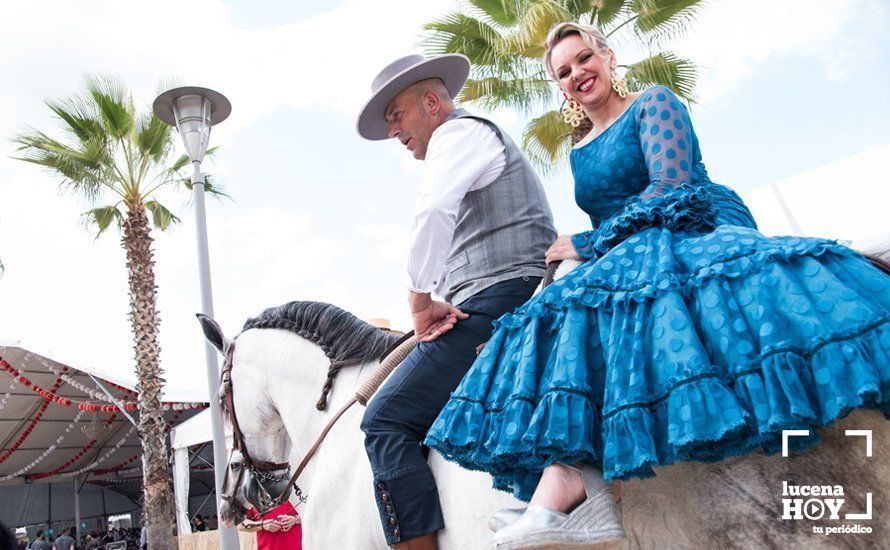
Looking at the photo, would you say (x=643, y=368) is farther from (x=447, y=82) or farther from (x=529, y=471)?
(x=447, y=82)

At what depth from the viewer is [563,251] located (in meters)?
2.28

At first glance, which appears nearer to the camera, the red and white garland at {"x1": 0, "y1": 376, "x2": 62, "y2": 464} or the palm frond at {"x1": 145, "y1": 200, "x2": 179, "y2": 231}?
the palm frond at {"x1": 145, "y1": 200, "x2": 179, "y2": 231}

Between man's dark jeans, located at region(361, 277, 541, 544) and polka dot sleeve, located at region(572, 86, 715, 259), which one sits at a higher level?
polka dot sleeve, located at region(572, 86, 715, 259)

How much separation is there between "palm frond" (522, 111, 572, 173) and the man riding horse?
804 cm

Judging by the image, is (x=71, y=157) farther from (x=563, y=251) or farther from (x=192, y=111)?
(x=563, y=251)

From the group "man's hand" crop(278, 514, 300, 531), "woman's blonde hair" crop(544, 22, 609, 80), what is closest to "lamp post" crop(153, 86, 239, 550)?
"man's hand" crop(278, 514, 300, 531)

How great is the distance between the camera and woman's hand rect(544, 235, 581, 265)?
2.25 m

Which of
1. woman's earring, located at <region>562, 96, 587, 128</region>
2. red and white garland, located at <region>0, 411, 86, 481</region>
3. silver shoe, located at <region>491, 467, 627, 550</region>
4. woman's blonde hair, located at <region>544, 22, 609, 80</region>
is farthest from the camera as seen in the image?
red and white garland, located at <region>0, 411, 86, 481</region>

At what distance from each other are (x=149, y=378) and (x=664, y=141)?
45.4ft

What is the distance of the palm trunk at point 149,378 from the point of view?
1325 centimetres

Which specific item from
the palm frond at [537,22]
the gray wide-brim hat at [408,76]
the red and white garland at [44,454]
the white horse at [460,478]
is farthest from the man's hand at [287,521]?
the red and white garland at [44,454]

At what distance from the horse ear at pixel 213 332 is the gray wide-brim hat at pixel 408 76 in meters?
1.75

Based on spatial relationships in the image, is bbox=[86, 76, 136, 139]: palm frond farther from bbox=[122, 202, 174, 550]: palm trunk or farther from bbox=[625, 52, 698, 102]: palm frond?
bbox=[625, 52, 698, 102]: palm frond

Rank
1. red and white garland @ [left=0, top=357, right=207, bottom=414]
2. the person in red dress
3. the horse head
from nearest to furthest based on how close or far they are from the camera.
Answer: the horse head < the person in red dress < red and white garland @ [left=0, top=357, right=207, bottom=414]
